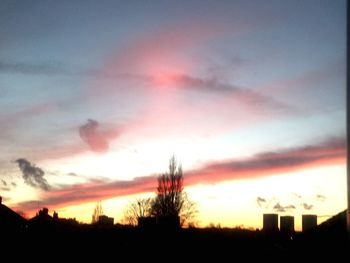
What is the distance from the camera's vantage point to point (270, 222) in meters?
36.4

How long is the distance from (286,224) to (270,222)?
4.04 feet

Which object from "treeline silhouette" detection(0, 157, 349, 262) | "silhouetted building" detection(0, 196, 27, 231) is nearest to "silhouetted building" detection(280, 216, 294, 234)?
"treeline silhouette" detection(0, 157, 349, 262)

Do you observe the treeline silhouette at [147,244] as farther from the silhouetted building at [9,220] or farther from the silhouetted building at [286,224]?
the silhouetted building at [9,220]

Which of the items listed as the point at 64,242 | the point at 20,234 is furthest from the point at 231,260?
the point at 20,234

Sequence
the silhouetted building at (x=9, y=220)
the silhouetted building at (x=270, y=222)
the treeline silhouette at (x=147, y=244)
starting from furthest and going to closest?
the silhouetted building at (x=9, y=220), the silhouetted building at (x=270, y=222), the treeline silhouette at (x=147, y=244)

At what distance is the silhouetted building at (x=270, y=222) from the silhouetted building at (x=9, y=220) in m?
23.0

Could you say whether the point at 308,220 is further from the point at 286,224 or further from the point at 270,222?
the point at 270,222

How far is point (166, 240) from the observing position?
30.5 meters

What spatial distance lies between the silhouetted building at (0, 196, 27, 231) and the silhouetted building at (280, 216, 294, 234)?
79.8 feet

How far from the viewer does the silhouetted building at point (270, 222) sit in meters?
36.1

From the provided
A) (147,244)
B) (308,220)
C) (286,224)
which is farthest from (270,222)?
(147,244)

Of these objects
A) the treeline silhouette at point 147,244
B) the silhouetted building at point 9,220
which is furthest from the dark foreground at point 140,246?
the silhouetted building at point 9,220

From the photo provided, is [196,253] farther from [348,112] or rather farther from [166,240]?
[348,112]

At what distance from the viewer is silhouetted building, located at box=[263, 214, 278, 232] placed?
36.1 metres
